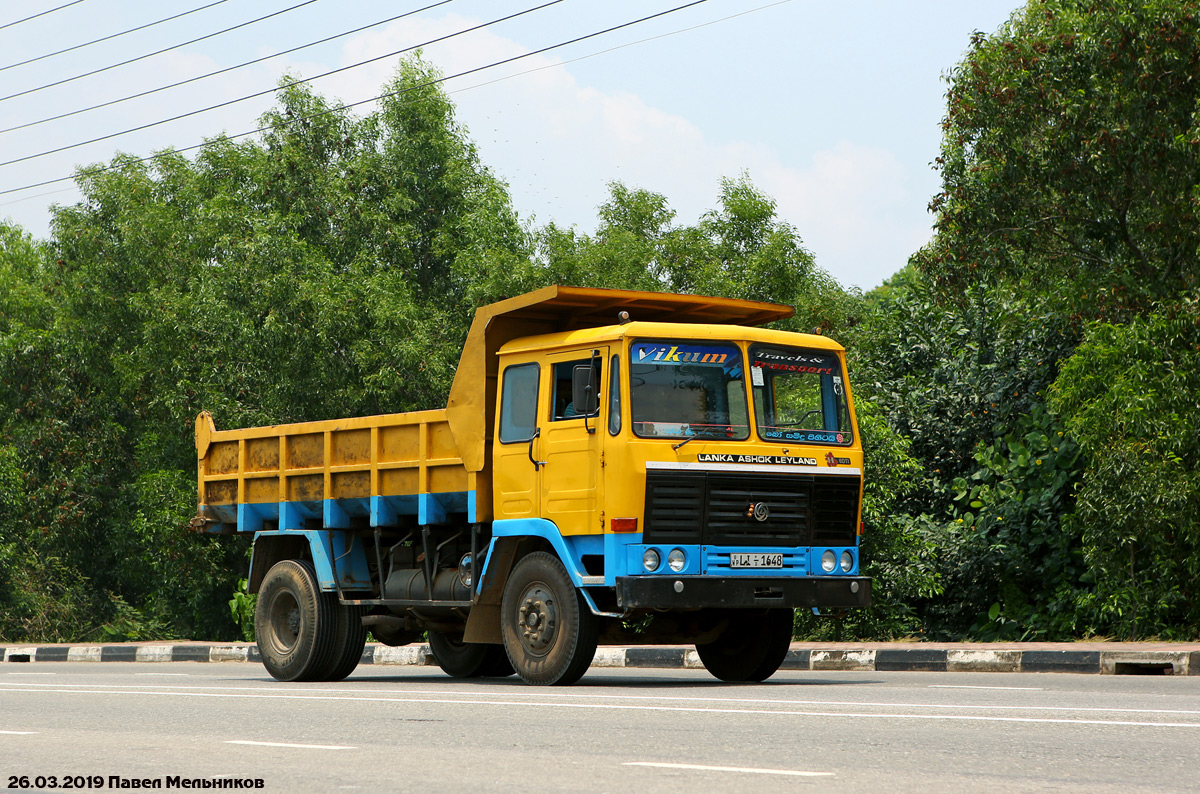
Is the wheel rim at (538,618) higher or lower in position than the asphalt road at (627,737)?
higher

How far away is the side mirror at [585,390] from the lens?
38.5 ft

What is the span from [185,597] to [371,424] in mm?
21945

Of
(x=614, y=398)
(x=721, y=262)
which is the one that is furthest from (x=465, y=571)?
(x=721, y=262)

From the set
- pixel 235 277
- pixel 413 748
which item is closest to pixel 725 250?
pixel 235 277

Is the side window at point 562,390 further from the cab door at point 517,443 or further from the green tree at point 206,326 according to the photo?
the green tree at point 206,326

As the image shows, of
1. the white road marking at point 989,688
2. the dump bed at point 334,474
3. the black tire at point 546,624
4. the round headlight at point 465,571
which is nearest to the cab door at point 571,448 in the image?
the black tire at point 546,624

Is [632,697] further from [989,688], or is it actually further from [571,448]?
[989,688]

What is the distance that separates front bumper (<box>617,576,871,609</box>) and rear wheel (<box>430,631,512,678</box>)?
158 inches

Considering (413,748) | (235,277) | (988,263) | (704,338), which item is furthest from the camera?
(235,277)

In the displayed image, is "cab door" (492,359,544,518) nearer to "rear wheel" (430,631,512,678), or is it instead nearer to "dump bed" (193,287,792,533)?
"dump bed" (193,287,792,533)

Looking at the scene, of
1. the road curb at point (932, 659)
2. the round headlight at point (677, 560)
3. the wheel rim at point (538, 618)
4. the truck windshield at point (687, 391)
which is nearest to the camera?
the round headlight at point (677, 560)

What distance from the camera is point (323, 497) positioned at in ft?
46.4

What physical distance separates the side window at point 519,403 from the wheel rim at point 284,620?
3.35 metres

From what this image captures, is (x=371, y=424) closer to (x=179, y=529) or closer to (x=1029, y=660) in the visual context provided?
(x=1029, y=660)
